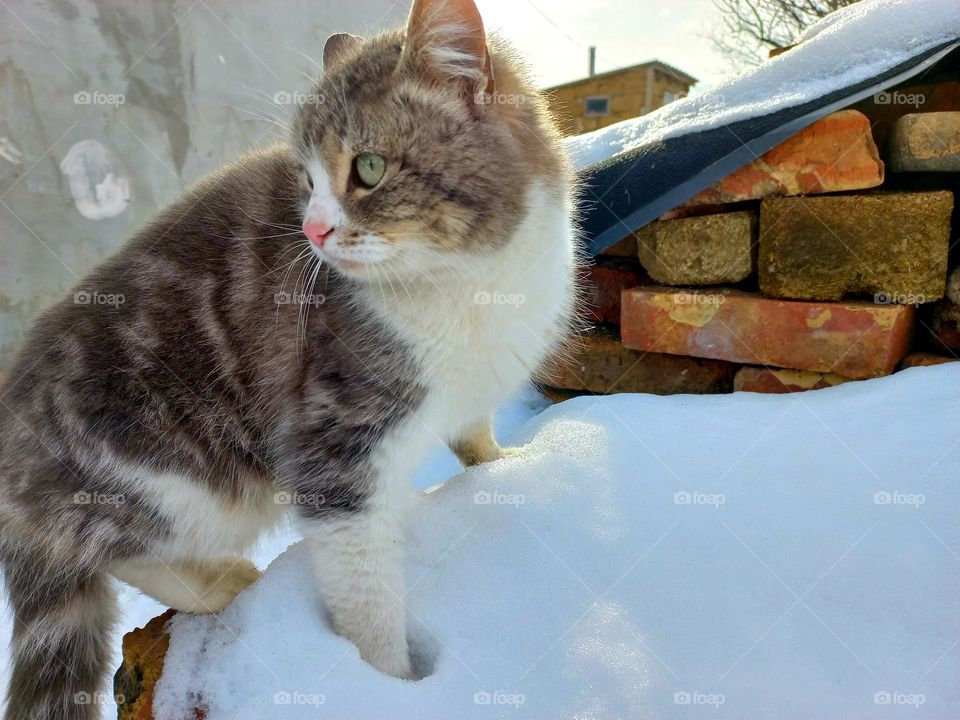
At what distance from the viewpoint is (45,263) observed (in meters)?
3.84

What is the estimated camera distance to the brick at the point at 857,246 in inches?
73.8

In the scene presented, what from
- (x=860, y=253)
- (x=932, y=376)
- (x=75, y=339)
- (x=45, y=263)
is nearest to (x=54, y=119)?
(x=45, y=263)

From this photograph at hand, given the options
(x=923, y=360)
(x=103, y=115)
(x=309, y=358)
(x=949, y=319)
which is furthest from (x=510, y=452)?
(x=103, y=115)

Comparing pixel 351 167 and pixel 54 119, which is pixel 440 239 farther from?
pixel 54 119

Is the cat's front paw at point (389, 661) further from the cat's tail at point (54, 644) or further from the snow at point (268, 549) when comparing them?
the cat's tail at point (54, 644)

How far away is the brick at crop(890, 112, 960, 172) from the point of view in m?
1.89

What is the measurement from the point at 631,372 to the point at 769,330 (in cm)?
58

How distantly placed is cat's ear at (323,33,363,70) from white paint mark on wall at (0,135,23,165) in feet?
10.1

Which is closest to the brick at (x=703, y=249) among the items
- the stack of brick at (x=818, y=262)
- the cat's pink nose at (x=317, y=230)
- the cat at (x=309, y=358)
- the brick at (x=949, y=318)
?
the stack of brick at (x=818, y=262)

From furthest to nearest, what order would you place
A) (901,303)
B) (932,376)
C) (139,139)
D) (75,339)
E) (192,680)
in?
(139,139) → (901,303) → (932,376) → (75,339) → (192,680)

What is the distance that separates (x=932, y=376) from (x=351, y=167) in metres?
1.76

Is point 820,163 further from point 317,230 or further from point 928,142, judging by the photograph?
point 317,230

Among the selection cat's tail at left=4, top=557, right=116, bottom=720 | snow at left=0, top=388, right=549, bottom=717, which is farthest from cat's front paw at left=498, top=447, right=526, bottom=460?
cat's tail at left=4, top=557, right=116, bottom=720

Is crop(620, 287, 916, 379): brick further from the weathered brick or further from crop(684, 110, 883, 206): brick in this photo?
crop(684, 110, 883, 206): brick
